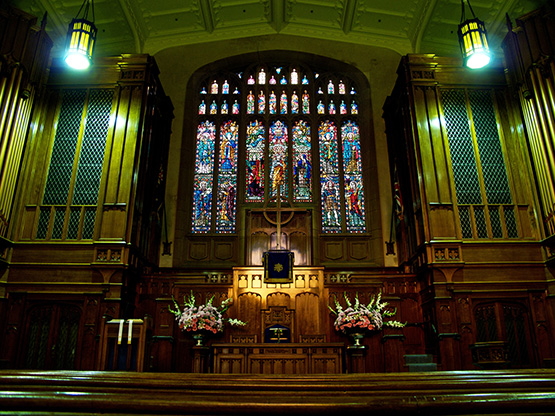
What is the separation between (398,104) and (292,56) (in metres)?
4.45

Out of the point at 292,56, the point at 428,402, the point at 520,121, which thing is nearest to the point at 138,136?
the point at 292,56

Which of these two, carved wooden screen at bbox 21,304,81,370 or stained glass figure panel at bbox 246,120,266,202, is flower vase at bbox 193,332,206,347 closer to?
carved wooden screen at bbox 21,304,81,370

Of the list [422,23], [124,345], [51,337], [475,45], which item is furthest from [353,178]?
[51,337]

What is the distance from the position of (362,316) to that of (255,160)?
6635mm

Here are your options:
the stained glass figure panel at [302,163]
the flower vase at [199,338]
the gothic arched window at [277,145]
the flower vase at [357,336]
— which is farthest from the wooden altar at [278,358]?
the stained glass figure panel at [302,163]

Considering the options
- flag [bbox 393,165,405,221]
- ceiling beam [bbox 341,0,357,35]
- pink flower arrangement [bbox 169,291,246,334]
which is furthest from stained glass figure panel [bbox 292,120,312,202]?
pink flower arrangement [bbox 169,291,246,334]

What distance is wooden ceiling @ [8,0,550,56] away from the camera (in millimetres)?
11453

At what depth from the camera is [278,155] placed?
13.5m

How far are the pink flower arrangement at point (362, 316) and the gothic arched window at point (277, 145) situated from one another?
3889 millimetres

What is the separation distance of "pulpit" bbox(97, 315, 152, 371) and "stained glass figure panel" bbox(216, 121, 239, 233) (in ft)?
20.7

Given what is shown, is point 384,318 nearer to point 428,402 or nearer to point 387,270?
point 387,270

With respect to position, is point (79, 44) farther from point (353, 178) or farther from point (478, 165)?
point (478, 165)

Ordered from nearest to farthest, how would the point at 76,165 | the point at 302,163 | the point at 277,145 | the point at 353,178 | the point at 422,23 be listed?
1. the point at 76,165
2. the point at 422,23
3. the point at 353,178
4. the point at 302,163
5. the point at 277,145

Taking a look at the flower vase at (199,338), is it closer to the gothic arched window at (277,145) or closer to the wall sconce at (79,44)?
the gothic arched window at (277,145)
